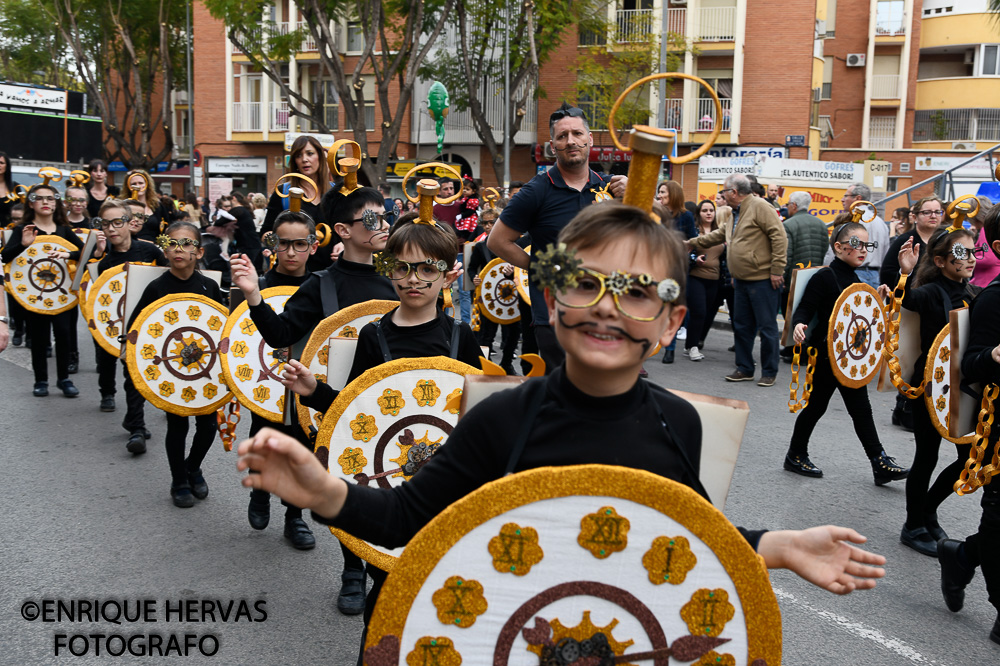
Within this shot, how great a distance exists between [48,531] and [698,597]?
4.59 meters

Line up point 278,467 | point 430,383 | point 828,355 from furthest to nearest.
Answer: point 828,355
point 430,383
point 278,467

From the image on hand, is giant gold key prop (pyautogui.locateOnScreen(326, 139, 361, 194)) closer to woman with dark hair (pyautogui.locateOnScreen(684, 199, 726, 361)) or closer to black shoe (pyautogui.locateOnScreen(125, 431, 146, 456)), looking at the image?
black shoe (pyautogui.locateOnScreen(125, 431, 146, 456))

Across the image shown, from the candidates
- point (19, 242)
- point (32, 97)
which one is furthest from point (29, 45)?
point (19, 242)

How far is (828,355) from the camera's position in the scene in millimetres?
6410

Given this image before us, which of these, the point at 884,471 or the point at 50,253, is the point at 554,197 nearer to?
the point at 884,471

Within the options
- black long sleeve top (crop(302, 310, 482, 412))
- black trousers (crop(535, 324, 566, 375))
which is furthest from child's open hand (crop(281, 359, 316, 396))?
black trousers (crop(535, 324, 566, 375))

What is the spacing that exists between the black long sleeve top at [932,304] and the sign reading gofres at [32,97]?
76.9ft

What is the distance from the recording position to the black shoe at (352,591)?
14.4 feet

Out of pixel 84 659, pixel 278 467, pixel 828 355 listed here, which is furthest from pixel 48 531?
pixel 828 355

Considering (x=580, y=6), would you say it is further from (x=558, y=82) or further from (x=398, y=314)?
(x=398, y=314)

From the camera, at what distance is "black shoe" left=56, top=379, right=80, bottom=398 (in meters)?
9.16

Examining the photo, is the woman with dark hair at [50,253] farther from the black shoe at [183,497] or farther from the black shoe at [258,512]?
the black shoe at [258,512]

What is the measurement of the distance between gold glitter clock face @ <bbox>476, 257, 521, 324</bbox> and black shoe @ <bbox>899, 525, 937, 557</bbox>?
541 cm

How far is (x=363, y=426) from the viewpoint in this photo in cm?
335
